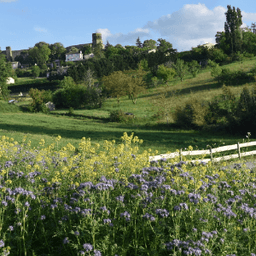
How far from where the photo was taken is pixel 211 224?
13.0 feet

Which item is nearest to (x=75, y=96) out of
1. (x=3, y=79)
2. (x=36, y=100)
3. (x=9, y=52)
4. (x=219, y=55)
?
(x=36, y=100)

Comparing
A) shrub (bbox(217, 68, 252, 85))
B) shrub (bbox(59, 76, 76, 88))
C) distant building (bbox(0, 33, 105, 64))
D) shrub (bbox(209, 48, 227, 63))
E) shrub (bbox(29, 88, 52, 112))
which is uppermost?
distant building (bbox(0, 33, 105, 64))

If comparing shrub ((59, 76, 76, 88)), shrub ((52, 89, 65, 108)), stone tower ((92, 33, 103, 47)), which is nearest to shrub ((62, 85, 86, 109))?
shrub ((52, 89, 65, 108))

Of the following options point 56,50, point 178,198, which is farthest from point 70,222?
point 56,50

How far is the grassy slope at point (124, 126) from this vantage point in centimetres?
2309

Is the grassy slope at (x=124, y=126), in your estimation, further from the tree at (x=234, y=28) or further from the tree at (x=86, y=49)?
the tree at (x=86, y=49)

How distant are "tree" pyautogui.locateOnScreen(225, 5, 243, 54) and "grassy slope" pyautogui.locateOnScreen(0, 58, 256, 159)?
9404mm

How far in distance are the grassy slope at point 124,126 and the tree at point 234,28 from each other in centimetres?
940

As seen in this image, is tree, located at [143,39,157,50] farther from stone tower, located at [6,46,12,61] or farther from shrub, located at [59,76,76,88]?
stone tower, located at [6,46,12,61]

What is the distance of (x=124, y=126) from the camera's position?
116 ft

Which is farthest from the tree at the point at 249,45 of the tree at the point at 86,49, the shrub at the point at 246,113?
the tree at the point at 86,49

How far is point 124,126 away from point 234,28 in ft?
179

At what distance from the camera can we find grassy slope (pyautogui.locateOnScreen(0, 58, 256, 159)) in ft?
75.8

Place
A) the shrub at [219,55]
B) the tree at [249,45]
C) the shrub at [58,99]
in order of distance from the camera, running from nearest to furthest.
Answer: the shrub at [58,99]
the shrub at [219,55]
the tree at [249,45]
